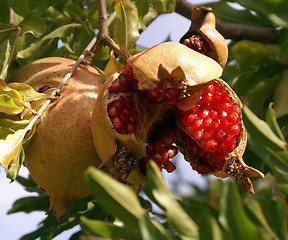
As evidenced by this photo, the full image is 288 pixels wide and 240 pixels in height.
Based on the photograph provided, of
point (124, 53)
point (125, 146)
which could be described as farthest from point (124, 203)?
point (124, 53)

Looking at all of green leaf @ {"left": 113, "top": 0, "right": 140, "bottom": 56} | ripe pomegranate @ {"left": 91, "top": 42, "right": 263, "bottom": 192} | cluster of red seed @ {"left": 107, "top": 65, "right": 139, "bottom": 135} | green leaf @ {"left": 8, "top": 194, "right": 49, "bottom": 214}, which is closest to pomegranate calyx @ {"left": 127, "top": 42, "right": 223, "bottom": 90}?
ripe pomegranate @ {"left": 91, "top": 42, "right": 263, "bottom": 192}

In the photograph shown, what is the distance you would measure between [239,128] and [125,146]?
360 mm

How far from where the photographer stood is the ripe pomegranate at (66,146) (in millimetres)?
1525

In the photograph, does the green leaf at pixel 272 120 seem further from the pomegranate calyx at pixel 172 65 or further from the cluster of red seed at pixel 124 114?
the cluster of red seed at pixel 124 114

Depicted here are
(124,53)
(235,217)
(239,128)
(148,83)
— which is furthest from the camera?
(124,53)

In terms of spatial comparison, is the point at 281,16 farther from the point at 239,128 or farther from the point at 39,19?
the point at 39,19

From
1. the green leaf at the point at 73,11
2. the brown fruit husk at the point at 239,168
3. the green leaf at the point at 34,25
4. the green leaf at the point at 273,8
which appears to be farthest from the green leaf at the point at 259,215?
the green leaf at the point at 73,11

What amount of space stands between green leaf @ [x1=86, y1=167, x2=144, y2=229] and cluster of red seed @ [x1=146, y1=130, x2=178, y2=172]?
53 cm

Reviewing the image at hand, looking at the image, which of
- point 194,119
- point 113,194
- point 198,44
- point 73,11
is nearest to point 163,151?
point 194,119

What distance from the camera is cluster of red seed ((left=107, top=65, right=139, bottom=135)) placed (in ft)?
4.66

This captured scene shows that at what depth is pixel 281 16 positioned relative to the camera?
1.25m

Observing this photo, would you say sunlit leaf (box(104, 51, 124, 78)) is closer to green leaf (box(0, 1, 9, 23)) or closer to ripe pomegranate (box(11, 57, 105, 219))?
ripe pomegranate (box(11, 57, 105, 219))

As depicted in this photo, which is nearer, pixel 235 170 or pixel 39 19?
pixel 235 170

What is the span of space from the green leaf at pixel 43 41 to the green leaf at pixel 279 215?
1233mm
